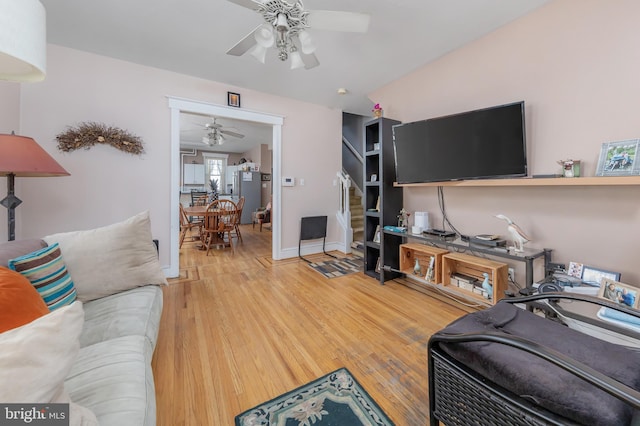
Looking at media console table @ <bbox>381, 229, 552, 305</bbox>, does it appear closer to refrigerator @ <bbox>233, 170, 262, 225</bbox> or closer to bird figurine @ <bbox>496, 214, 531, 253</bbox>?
bird figurine @ <bbox>496, 214, 531, 253</bbox>

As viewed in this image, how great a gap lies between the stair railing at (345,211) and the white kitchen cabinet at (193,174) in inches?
235

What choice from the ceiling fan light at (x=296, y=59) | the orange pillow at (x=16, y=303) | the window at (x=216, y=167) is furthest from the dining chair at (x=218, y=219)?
the window at (x=216, y=167)

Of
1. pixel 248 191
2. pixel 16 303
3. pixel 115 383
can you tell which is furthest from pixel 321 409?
pixel 248 191

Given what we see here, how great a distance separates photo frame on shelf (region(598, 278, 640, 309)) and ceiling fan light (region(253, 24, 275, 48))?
271cm

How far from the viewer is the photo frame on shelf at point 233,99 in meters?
3.34

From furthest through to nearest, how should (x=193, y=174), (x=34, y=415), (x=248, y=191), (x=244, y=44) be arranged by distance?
1. (x=193, y=174)
2. (x=248, y=191)
3. (x=244, y=44)
4. (x=34, y=415)

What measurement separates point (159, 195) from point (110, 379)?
2596 millimetres

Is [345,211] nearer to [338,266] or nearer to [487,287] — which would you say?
[338,266]

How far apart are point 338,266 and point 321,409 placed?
234 centimetres

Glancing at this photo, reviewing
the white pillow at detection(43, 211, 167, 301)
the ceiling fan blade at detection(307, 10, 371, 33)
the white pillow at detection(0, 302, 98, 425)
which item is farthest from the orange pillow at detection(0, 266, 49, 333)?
the ceiling fan blade at detection(307, 10, 371, 33)

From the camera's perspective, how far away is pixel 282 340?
6.04ft

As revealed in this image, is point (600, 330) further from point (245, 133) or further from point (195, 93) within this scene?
point (245, 133)

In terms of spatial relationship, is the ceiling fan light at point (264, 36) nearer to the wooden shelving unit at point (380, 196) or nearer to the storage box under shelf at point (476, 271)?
the wooden shelving unit at point (380, 196)

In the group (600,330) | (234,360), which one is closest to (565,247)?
(600,330)
